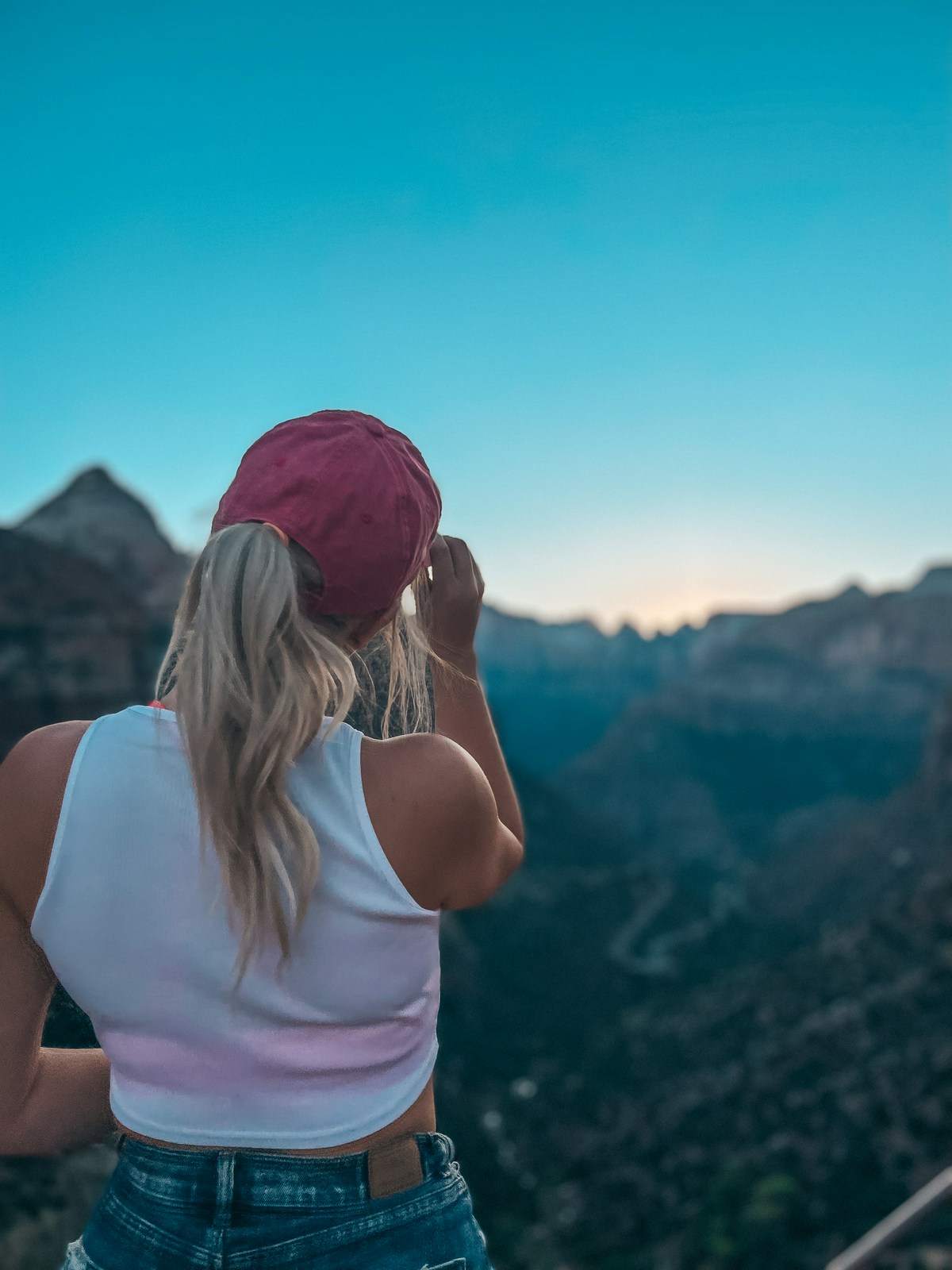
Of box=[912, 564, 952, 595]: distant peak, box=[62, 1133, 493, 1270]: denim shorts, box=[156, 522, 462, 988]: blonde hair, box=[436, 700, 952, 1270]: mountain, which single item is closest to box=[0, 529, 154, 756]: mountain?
box=[436, 700, 952, 1270]: mountain

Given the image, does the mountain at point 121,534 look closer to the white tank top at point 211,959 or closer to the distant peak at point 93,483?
the distant peak at point 93,483

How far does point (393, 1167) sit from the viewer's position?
113 cm

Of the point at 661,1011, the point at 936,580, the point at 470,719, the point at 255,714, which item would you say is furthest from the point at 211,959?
the point at 936,580

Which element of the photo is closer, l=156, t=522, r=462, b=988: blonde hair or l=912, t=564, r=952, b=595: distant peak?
l=156, t=522, r=462, b=988: blonde hair

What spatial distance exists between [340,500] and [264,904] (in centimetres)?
47

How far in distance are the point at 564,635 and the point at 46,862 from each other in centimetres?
16261

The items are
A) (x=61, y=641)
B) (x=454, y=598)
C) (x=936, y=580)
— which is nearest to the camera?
(x=454, y=598)

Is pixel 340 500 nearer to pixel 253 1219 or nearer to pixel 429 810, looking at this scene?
pixel 429 810

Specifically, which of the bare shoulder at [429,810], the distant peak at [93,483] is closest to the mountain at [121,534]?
the distant peak at [93,483]

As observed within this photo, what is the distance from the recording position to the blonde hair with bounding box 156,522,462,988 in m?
0.99

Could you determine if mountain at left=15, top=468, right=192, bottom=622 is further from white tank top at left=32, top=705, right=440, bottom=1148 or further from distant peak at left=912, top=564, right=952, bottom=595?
distant peak at left=912, top=564, right=952, bottom=595

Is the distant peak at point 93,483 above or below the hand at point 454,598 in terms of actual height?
above

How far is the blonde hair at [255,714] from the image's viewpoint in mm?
992

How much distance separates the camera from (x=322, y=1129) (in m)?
1.09
